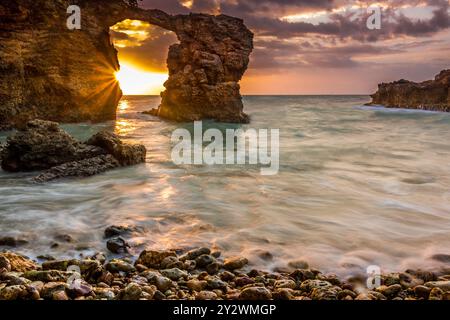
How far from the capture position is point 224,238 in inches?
204

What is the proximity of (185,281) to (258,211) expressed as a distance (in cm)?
300

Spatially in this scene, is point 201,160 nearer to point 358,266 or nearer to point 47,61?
point 358,266

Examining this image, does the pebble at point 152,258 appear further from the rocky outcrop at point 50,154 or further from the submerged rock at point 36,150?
the submerged rock at point 36,150

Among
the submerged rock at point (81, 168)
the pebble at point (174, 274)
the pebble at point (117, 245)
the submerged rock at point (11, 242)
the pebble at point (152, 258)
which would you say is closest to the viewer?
the pebble at point (174, 274)

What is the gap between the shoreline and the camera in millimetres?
3250

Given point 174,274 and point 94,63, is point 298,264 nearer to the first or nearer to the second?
point 174,274

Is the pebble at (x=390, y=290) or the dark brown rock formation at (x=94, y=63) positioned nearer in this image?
the pebble at (x=390, y=290)

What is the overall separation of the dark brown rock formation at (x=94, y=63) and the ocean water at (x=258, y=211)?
40.4 ft

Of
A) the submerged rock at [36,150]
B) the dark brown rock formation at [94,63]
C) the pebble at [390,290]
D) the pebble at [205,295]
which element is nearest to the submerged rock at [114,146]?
the submerged rock at [36,150]

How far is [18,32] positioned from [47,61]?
2025mm

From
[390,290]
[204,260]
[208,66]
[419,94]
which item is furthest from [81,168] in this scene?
[419,94]

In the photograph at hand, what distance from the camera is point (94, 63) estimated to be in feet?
75.9

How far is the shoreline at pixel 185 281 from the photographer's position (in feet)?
10.7

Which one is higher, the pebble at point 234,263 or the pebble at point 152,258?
the pebble at point 152,258
